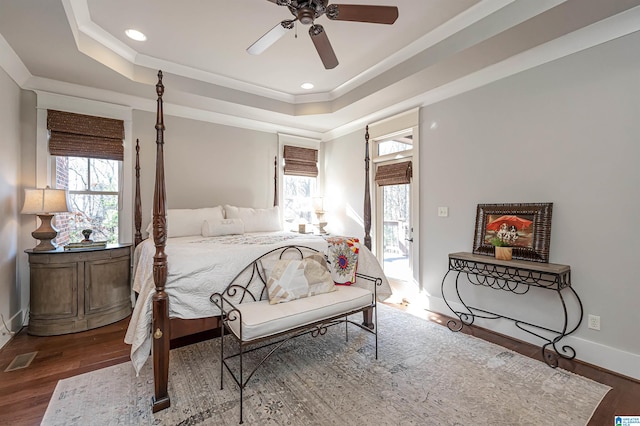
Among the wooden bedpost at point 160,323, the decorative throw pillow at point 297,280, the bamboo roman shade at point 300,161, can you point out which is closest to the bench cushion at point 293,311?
the decorative throw pillow at point 297,280

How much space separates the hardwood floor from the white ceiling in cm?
260

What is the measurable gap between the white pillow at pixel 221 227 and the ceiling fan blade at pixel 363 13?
2495 mm

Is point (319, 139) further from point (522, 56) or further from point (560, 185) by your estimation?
point (560, 185)

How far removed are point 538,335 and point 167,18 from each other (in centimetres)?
438

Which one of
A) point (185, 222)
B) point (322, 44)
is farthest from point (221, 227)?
point (322, 44)

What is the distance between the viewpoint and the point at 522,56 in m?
2.74

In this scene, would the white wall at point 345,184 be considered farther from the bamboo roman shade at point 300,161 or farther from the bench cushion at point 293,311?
the bench cushion at point 293,311

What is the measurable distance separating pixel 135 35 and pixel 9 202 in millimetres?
2063

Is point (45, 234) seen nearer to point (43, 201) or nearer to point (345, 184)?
point (43, 201)

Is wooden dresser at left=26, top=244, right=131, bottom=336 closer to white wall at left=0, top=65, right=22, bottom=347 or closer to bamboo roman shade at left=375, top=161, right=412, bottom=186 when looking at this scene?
white wall at left=0, top=65, right=22, bottom=347

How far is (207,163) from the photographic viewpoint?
14.2 ft

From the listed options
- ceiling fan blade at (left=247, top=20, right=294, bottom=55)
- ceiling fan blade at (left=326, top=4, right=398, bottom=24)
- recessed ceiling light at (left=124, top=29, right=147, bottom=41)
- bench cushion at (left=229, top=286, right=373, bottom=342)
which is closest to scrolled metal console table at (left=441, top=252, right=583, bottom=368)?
bench cushion at (left=229, top=286, right=373, bottom=342)

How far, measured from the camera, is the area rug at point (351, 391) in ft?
5.77

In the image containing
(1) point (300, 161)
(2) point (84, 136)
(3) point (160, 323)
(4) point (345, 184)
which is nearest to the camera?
(3) point (160, 323)
